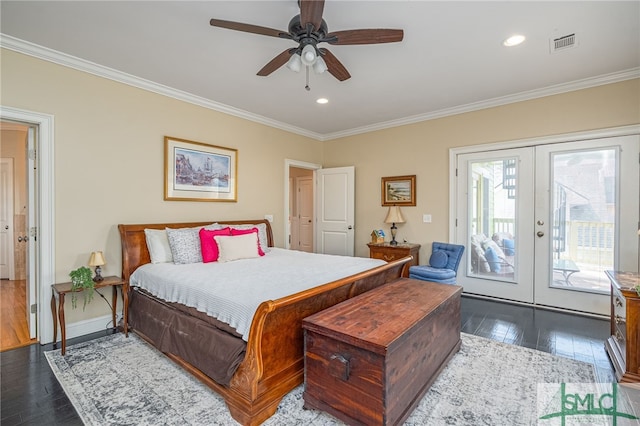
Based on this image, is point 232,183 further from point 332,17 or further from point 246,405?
point 246,405

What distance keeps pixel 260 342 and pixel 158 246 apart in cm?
204

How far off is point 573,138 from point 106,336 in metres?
5.53

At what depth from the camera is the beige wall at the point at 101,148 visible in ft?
9.23

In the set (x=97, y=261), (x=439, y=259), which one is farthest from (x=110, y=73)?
(x=439, y=259)

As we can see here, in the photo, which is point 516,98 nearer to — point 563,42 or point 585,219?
point 563,42

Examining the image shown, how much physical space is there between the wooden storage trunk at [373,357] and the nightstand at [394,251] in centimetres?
213

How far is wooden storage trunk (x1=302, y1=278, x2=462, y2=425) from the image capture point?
158cm

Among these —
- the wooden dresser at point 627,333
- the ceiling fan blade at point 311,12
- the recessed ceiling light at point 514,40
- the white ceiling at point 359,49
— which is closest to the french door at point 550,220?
the white ceiling at point 359,49

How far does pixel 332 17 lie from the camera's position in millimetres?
2289

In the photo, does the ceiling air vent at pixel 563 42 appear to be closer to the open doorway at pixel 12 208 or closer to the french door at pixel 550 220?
the french door at pixel 550 220

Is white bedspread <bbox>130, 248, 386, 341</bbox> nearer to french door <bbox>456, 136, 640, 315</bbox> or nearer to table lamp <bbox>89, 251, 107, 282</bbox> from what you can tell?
table lamp <bbox>89, 251, 107, 282</bbox>

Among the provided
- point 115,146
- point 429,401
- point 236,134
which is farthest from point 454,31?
point 115,146

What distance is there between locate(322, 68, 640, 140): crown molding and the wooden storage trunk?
3097mm

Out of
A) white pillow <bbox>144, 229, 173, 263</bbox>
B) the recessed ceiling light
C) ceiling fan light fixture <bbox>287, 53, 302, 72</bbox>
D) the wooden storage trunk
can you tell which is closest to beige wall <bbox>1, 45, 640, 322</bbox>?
white pillow <bbox>144, 229, 173, 263</bbox>
